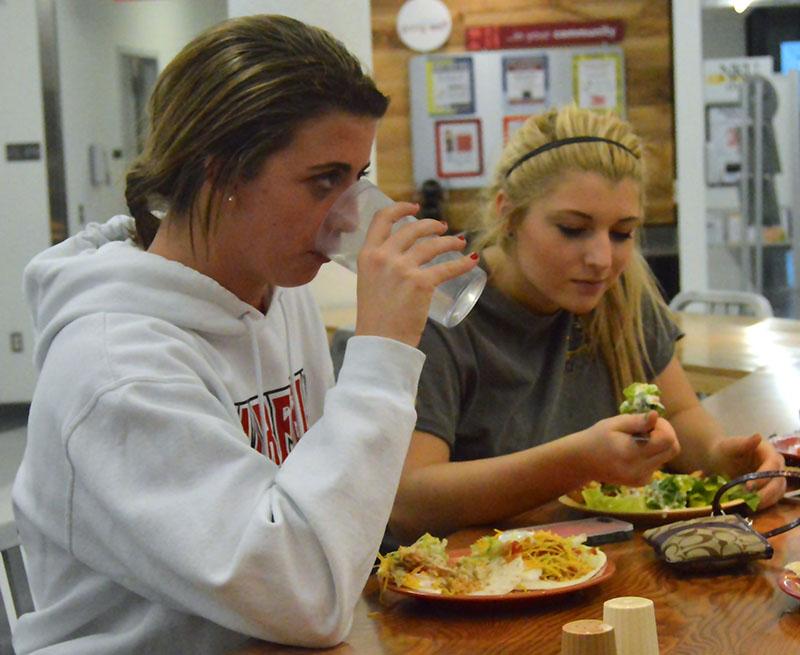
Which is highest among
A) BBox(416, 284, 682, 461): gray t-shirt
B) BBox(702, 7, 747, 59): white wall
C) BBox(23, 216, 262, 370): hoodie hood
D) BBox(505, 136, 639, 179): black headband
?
BBox(702, 7, 747, 59): white wall

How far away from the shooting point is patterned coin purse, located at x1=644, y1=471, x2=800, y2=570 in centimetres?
122

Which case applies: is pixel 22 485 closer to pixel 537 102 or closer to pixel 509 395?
pixel 509 395

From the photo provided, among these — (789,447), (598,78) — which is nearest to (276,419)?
(789,447)

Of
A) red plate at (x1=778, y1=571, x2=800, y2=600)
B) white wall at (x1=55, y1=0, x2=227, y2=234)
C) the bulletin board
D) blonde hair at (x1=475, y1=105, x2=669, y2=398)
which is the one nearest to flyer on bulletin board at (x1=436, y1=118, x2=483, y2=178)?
the bulletin board

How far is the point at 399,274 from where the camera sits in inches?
45.7

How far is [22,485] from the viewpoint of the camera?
1.20 m

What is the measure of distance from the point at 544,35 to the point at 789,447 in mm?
5768

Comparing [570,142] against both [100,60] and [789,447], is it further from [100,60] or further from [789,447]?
[100,60]

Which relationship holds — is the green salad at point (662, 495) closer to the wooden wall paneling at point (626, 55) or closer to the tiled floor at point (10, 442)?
the tiled floor at point (10, 442)

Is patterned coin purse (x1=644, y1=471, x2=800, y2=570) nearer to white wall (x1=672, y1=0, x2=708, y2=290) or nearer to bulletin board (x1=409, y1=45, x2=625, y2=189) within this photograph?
A: white wall (x1=672, y1=0, x2=708, y2=290)

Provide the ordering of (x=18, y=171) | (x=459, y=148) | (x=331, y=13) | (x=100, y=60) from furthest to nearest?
(x=459, y=148), (x=100, y=60), (x=18, y=171), (x=331, y=13)

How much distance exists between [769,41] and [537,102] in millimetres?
4317

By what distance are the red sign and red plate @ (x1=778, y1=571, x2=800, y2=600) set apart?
20.8ft

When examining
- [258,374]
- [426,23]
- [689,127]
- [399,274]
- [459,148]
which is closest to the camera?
[399,274]
